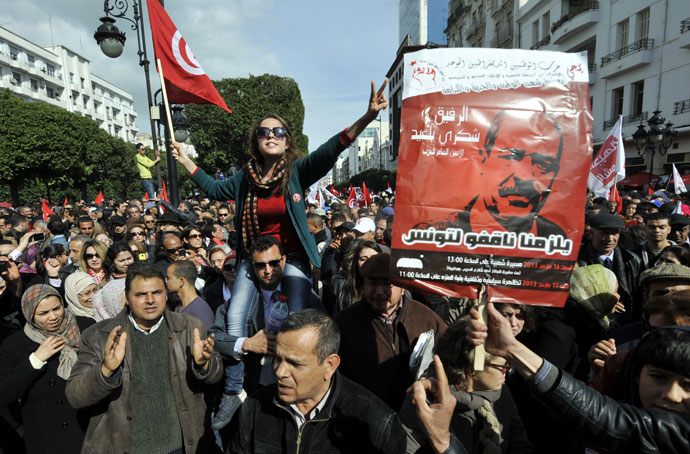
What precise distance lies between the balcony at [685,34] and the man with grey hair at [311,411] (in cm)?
2547

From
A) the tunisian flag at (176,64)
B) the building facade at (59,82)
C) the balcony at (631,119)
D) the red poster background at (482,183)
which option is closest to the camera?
the red poster background at (482,183)

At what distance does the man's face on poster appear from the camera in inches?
72.3

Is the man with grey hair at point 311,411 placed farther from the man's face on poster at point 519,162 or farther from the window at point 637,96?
the window at point 637,96

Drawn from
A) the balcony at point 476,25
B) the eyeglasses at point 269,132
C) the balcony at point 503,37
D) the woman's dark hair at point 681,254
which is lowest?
the woman's dark hair at point 681,254

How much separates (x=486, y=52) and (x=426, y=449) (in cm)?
189

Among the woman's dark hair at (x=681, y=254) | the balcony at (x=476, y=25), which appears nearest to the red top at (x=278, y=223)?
the woman's dark hair at (x=681, y=254)

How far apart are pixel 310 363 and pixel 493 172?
1.28 m

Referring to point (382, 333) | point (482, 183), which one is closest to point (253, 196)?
point (382, 333)

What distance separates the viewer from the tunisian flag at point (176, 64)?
4.19m

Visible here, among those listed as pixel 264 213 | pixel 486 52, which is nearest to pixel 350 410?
pixel 264 213

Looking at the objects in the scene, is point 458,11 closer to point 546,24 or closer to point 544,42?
point 546,24

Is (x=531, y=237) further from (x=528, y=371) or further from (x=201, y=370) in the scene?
(x=201, y=370)

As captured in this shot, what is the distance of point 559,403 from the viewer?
4.92 ft

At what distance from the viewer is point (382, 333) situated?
2.65 meters
